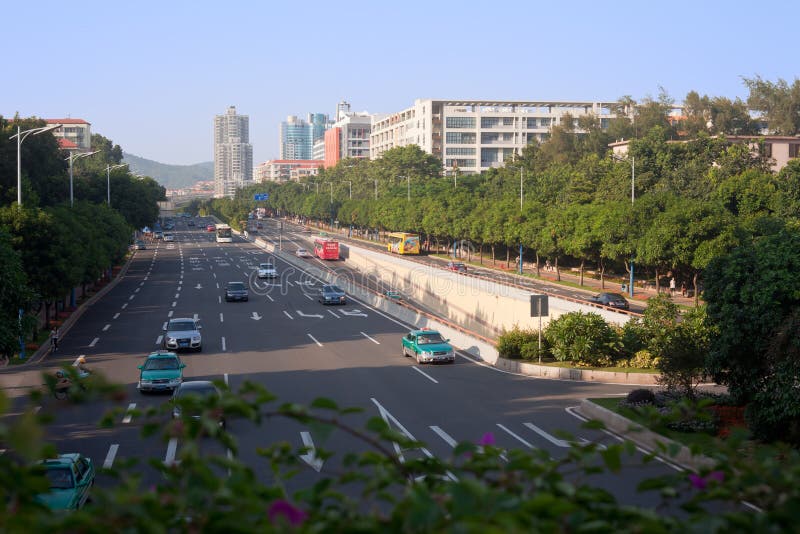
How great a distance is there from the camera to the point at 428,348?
32.4 m

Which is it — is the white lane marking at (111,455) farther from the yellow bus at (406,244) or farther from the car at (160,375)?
the yellow bus at (406,244)

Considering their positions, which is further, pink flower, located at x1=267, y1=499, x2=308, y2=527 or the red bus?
the red bus

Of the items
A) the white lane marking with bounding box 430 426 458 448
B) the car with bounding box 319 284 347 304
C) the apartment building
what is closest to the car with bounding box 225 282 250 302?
the car with bounding box 319 284 347 304

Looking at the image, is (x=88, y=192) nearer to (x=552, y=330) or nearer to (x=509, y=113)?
(x=552, y=330)

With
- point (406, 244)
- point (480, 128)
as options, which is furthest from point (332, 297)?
point (480, 128)

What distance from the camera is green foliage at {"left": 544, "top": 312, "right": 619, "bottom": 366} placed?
99.9 feet

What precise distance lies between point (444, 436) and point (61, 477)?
9.25 m

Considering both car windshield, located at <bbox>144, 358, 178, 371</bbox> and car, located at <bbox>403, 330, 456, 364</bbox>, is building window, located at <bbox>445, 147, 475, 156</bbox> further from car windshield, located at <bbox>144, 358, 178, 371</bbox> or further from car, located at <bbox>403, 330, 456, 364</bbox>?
car windshield, located at <bbox>144, 358, 178, 371</bbox>

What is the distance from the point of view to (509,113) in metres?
152

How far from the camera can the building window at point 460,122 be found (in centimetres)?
15188

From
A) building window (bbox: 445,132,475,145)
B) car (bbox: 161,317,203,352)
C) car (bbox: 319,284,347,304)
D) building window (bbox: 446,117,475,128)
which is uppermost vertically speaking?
building window (bbox: 446,117,475,128)

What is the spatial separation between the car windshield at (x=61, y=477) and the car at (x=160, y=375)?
1106 cm

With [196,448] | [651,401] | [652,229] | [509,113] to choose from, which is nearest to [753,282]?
[651,401]

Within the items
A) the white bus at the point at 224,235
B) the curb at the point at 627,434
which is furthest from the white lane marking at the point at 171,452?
the white bus at the point at 224,235
